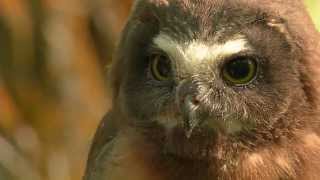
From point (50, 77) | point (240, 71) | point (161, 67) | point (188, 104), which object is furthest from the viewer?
point (50, 77)

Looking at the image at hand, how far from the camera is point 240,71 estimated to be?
3.70m

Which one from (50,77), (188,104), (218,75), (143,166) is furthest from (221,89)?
(50,77)

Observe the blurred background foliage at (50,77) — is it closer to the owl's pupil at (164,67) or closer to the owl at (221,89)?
the owl at (221,89)

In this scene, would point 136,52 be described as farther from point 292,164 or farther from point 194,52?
point 292,164

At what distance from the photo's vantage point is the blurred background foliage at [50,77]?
18.7 feet

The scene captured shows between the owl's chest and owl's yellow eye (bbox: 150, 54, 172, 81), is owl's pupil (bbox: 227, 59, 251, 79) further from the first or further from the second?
the owl's chest

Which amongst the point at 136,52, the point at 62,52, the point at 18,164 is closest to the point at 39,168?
the point at 18,164

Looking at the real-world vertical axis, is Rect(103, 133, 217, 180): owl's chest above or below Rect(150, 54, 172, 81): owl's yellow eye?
below

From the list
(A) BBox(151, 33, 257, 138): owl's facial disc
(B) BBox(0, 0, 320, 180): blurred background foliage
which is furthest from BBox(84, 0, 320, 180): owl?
(B) BBox(0, 0, 320, 180): blurred background foliage

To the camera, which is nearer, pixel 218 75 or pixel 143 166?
pixel 218 75

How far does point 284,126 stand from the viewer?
3.84m

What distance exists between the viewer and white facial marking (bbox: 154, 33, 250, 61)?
367 cm

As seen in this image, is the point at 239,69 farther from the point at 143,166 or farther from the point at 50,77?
the point at 50,77

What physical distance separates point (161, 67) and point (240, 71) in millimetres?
306
